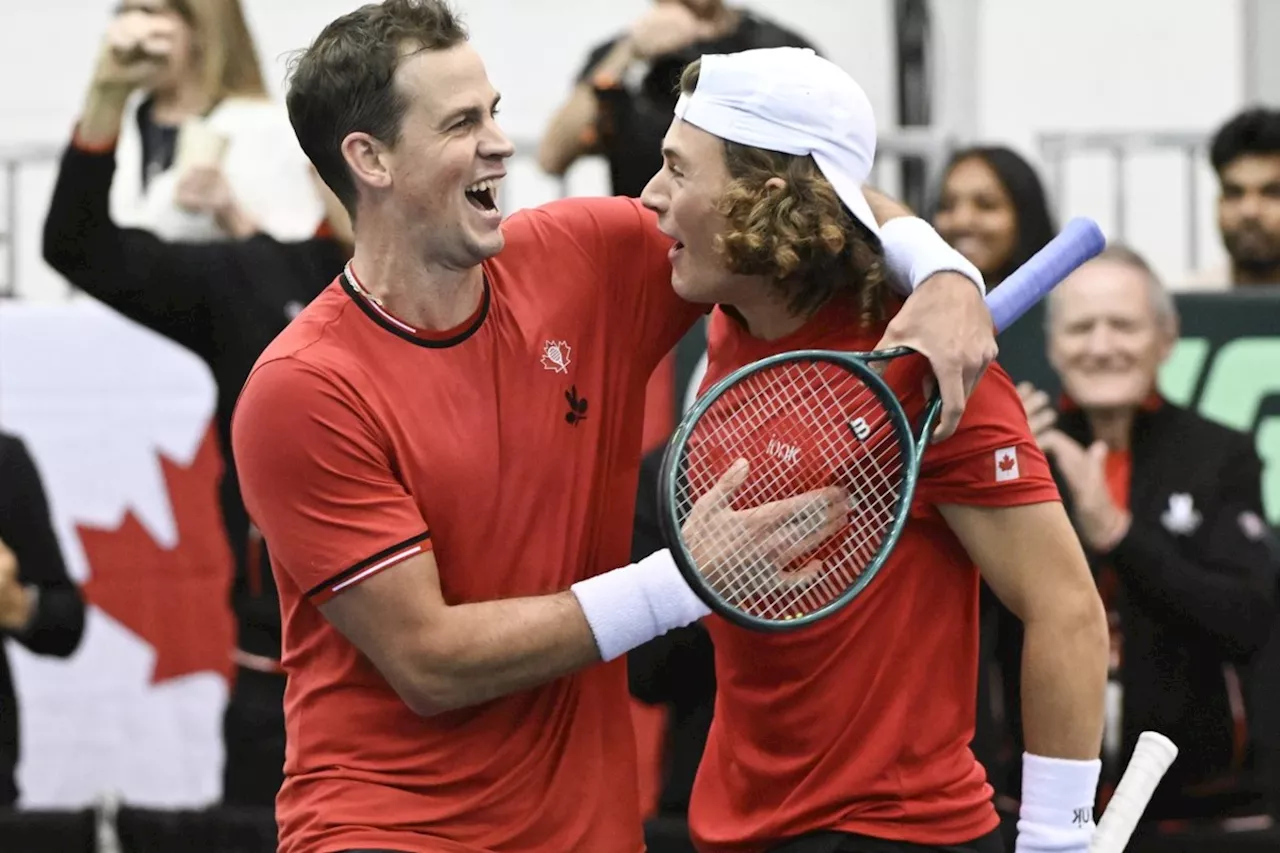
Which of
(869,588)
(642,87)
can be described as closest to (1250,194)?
(642,87)

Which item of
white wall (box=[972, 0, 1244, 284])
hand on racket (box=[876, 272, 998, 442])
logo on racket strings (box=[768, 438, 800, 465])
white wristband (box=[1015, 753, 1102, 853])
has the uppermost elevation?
white wall (box=[972, 0, 1244, 284])

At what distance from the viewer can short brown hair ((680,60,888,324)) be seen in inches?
131

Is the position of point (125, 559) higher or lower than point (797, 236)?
lower

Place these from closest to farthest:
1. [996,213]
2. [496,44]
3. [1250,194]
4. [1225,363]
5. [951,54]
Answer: [1225,363], [996,213], [1250,194], [951,54], [496,44]

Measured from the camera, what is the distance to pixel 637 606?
10.7 feet

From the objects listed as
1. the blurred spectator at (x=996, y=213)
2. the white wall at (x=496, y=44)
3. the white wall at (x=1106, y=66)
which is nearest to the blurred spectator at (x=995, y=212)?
the blurred spectator at (x=996, y=213)

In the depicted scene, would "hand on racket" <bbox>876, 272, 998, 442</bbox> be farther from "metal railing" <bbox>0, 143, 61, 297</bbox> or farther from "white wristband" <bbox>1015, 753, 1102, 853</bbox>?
"metal railing" <bbox>0, 143, 61, 297</bbox>

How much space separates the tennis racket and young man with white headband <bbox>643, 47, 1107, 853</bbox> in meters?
0.06

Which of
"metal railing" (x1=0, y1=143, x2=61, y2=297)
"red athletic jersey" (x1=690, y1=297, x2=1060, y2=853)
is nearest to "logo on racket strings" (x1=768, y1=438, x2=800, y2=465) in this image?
"red athletic jersey" (x1=690, y1=297, x2=1060, y2=853)

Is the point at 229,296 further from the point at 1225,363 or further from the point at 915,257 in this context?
the point at 915,257

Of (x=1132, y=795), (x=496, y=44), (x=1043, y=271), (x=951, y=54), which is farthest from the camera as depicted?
(x=496, y=44)

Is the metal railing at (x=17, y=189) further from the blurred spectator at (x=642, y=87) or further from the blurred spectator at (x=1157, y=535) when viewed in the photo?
the blurred spectator at (x=1157, y=535)

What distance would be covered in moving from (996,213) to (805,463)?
2.75m

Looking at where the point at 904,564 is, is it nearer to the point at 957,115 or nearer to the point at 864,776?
the point at 864,776
